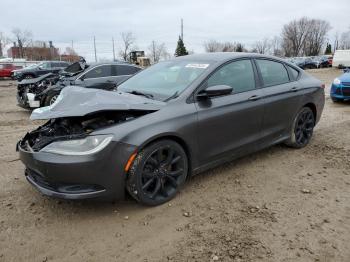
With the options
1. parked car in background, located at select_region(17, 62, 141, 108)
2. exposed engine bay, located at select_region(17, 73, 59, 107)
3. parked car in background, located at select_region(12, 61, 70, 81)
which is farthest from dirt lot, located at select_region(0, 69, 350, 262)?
parked car in background, located at select_region(12, 61, 70, 81)

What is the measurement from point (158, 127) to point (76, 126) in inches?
32.0

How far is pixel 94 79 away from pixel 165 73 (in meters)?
5.64

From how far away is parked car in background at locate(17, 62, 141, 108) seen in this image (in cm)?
859

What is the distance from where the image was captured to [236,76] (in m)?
4.00

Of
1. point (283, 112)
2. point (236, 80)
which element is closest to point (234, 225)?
point (236, 80)

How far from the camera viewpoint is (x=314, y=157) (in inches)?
185

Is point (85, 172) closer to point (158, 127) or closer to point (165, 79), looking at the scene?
point (158, 127)

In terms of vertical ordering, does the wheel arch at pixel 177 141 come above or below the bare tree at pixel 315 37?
below

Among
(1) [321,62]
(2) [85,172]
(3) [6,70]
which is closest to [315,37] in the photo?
(1) [321,62]

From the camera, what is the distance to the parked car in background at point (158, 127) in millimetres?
2857

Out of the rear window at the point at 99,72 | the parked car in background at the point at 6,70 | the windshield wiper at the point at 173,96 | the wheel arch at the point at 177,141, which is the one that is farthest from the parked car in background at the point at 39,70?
the wheel arch at the point at 177,141

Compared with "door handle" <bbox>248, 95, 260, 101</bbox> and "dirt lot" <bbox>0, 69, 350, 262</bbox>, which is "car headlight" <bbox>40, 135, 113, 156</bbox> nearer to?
"dirt lot" <bbox>0, 69, 350, 262</bbox>

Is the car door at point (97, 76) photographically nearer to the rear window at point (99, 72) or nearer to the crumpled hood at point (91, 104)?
the rear window at point (99, 72)

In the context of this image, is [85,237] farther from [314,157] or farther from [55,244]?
[314,157]
